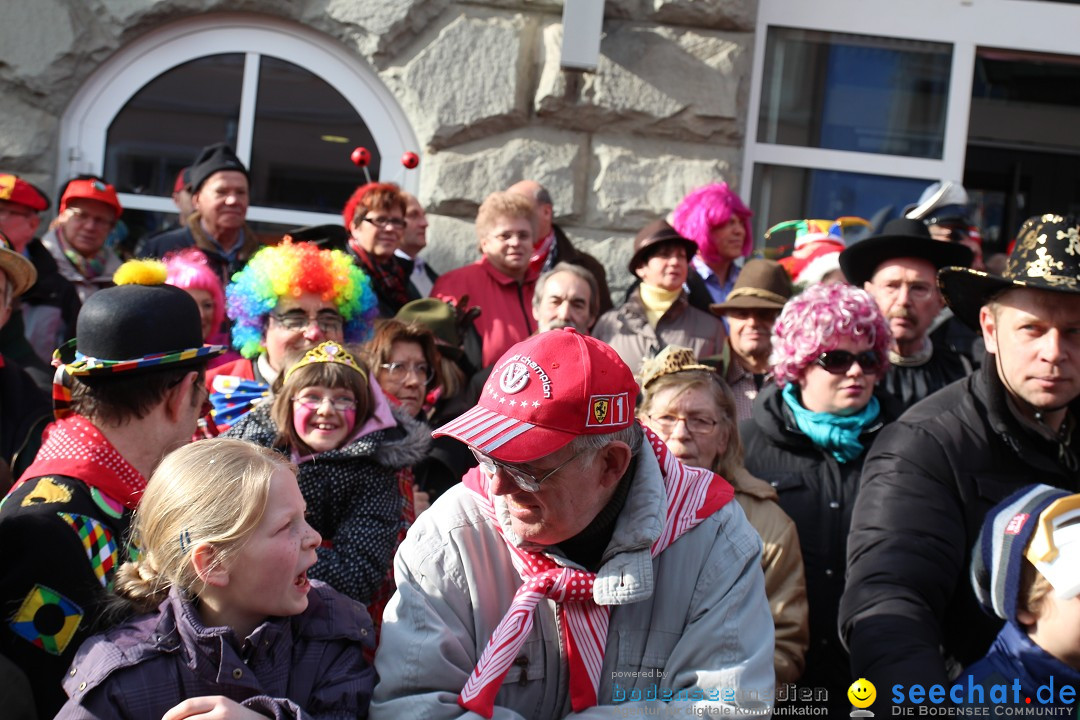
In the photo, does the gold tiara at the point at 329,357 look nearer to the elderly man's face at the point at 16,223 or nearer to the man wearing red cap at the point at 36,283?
the man wearing red cap at the point at 36,283

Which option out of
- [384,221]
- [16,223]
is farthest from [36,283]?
[384,221]

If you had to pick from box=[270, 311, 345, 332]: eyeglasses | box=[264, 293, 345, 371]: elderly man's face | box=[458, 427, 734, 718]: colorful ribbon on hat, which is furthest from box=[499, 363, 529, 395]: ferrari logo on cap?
box=[270, 311, 345, 332]: eyeglasses

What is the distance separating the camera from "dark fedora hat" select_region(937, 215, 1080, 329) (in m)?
3.05

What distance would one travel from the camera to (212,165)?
17.5ft

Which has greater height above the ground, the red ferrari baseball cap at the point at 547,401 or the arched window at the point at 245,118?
the arched window at the point at 245,118

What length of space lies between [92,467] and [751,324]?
303 cm

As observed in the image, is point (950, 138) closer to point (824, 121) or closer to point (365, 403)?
point (824, 121)

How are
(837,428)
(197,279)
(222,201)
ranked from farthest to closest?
(222,201)
(197,279)
(837,428)

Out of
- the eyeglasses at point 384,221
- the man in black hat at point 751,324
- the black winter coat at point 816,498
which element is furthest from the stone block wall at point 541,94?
the black winter coat at point 816,498

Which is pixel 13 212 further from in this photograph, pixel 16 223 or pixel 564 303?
pixel 564 303

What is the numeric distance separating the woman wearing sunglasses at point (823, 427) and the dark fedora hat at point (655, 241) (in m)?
1.22

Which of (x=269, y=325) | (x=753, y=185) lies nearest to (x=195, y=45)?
(x=269, y=325)

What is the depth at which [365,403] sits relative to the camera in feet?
11.8

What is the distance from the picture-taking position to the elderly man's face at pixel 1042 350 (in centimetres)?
304
